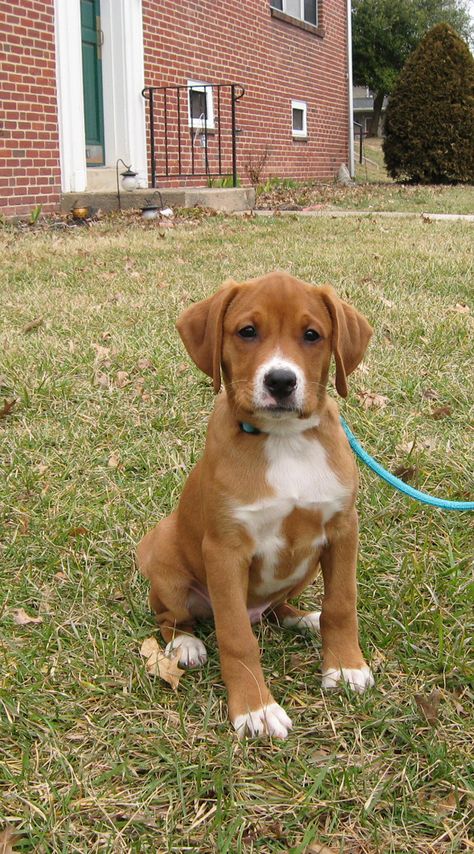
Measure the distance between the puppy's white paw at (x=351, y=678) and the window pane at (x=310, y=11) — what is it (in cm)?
2022

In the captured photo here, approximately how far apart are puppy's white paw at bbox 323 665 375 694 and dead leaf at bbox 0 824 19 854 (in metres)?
0.87

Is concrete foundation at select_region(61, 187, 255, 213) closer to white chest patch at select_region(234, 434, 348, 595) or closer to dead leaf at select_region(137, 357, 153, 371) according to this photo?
dead leaf at select_region(137, 357, 153, 371)

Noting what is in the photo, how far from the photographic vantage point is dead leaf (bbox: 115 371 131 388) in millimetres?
Result: 4502

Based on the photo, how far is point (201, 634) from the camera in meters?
2.61

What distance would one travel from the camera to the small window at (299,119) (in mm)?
19016

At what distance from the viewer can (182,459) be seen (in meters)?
3.68


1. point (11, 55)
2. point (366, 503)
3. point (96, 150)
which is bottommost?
point (366, 503)

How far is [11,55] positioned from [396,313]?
23.4 ft

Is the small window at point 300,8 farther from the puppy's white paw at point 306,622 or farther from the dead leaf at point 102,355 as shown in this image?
the puppy's white paw at point 306,622

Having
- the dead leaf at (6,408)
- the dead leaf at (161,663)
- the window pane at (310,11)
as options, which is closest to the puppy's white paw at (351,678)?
the dead leaf at (161,663)

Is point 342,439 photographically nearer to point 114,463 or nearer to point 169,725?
point 169,725

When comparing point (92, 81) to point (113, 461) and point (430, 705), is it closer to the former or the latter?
point (113, 461)

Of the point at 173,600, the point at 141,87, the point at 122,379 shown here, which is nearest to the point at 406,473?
the point at 173,600

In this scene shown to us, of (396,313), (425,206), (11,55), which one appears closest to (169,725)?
(396,313)
